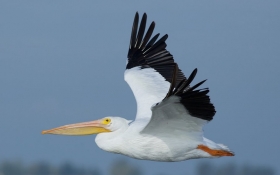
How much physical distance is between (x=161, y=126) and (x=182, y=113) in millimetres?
448

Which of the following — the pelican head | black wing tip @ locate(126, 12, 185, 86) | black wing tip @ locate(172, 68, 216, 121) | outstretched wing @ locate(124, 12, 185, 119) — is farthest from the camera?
black wing tip @ locate(126, 12, 185, 86)

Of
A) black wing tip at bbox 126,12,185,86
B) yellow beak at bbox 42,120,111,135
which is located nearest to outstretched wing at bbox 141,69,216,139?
yellow beak at bbox 42,120,111,135

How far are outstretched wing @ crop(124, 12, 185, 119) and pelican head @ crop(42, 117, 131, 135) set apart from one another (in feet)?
1.11

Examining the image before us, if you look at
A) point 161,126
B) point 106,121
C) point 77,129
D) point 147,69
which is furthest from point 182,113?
point 147,69

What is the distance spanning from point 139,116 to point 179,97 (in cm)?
180

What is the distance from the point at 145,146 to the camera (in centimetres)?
1084

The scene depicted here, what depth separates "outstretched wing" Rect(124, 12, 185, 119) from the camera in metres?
12.2

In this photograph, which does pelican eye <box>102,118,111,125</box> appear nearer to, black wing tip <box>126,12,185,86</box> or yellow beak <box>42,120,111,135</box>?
yellow beak <box>42,120,111,135</box>

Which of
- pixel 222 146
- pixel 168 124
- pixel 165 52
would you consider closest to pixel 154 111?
pixel 168 124

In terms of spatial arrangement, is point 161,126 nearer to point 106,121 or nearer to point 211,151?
point 211,151

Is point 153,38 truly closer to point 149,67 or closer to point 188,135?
point 149,67

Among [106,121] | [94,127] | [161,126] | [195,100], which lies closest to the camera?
[195,100]

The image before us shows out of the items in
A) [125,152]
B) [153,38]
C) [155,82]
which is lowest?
[125,152]

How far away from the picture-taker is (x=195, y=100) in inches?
392
